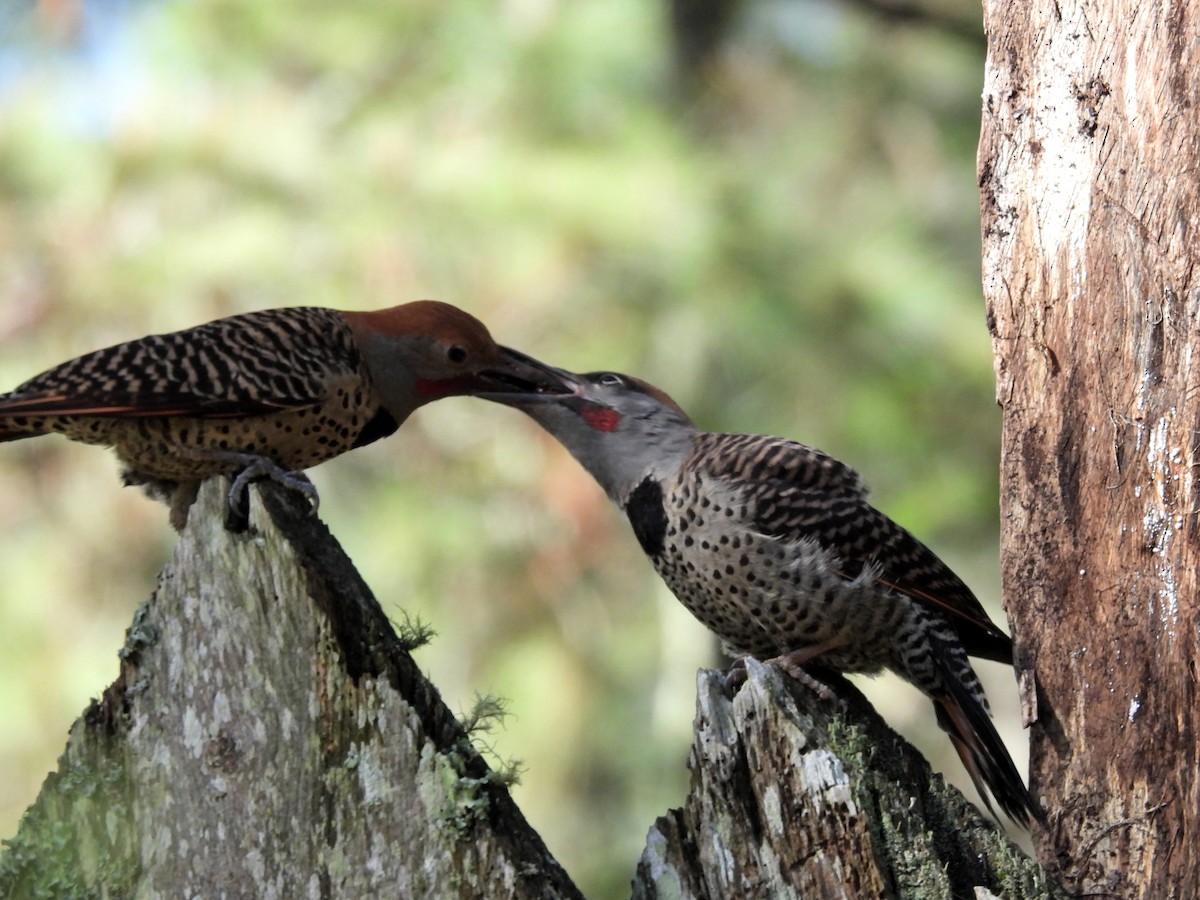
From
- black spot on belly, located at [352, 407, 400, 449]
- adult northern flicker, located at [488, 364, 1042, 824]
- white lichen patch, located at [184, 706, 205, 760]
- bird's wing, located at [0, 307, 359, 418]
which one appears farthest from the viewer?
black spot on belly, located at [352, 407, 400, 449]

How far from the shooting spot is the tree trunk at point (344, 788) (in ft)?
8.06

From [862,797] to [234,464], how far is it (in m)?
1.84

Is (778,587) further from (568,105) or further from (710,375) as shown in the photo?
(568,105)

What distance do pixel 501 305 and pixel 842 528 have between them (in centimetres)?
499

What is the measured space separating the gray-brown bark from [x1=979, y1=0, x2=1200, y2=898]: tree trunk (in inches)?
48.9

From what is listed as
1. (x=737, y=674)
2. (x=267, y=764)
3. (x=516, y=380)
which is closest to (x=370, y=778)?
(x=267, y=764)

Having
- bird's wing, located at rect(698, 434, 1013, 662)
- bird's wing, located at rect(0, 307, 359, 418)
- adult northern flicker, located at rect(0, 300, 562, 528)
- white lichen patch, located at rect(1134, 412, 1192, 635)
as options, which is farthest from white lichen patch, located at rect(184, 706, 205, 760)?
white lichen patch, located at rect(1134, 412, 1192, 635)

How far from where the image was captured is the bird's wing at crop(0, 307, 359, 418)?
354 centimetres

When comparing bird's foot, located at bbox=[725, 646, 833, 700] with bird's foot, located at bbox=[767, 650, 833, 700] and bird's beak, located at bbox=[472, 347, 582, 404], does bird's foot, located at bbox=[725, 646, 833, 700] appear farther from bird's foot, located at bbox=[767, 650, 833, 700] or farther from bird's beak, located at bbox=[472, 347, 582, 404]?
bird's beak, located at bbox=[472, 347, 582, 404]

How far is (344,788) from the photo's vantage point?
252 centimetres

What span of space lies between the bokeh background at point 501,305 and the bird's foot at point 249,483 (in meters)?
4.82

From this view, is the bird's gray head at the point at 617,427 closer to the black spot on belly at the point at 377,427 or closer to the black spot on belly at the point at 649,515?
the black spot on belly at the point at 649,515

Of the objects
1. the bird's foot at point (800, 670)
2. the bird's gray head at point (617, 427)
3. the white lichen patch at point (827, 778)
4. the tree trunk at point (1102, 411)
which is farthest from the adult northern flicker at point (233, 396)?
the tree trunk at point (1102, 411)

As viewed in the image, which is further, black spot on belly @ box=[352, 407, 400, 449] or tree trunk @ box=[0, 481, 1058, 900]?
black spot on belly @ box=[352, 407, 400, 449]
